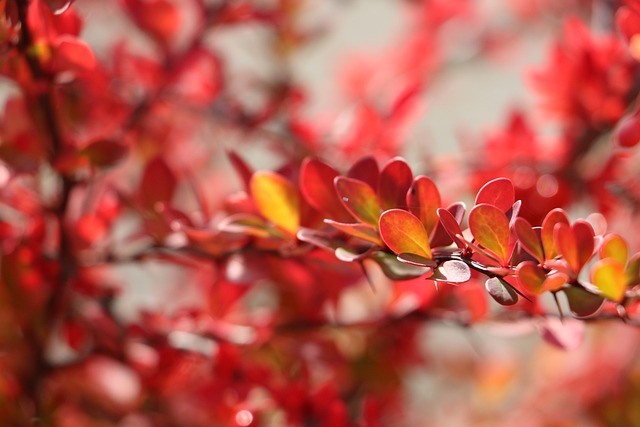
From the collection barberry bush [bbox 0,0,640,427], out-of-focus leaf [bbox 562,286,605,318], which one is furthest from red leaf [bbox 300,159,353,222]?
out-of-focus leaf [bbox 562,286,605,318]

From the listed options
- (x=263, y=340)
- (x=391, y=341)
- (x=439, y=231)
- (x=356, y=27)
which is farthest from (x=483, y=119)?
(x=439, y=231)

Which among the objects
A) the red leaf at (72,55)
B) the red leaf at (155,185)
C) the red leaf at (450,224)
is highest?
the red leaf at (72,55)

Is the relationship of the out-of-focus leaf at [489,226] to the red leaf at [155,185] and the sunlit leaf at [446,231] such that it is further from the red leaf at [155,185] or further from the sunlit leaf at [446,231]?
the red leaf at [155,185]

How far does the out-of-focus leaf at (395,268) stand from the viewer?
0.93ft

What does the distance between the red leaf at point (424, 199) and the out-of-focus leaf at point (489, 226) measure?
1.1 inches

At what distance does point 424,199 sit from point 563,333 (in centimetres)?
11

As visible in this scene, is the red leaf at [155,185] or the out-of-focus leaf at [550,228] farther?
the red leaf at [155,185]

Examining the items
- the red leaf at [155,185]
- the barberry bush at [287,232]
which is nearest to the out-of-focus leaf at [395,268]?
the barberry bush at [287,232]

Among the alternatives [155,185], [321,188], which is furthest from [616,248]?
[155,185]

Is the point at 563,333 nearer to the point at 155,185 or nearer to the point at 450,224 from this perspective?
the point at 450,224

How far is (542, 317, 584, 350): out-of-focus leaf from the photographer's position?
12.8 inches

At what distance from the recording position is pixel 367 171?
316 mm

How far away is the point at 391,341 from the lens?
0.58 metres

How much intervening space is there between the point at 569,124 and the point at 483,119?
112cm
